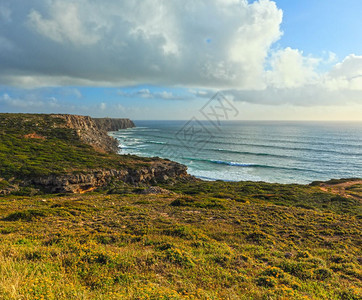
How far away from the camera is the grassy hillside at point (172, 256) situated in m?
5.86

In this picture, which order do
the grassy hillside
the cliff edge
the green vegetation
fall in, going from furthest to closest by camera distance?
the green vegetation
the cliff edge
the grassy hillside

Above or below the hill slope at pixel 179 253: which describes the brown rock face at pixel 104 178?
below

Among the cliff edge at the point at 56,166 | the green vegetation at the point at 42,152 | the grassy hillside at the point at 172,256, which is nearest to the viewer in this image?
the grassy hillside at the point at 172,256

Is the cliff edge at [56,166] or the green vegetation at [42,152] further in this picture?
the green vegetation at [42,152]

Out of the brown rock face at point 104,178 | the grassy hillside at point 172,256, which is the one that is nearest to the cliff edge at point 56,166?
the brown rock face at point 104,178

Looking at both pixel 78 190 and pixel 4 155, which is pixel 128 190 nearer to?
pixel 78 190

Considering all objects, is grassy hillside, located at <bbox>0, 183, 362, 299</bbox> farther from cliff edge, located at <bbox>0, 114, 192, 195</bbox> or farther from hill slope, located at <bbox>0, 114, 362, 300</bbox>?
cliff edge, located at <bbox>0, 114, 192, 195</bbox>

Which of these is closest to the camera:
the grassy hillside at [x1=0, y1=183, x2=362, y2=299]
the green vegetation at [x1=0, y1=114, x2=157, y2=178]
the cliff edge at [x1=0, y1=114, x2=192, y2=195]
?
the grassy hillside at [x1=0, y1=183, x2=362, y2=299]

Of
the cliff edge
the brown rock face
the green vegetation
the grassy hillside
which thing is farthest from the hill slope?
the green vegetation

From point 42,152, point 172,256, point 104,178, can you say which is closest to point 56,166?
point 104,178

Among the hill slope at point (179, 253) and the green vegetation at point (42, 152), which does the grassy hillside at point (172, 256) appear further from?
the green vegetation at point (42, 152)

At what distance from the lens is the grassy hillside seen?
5863 millimetres

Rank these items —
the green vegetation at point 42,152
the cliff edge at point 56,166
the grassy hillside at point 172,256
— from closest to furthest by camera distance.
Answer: the grassy hillside at point 172,256 < the cliff edge at point 56,166 < the green vegetation at point 42,152

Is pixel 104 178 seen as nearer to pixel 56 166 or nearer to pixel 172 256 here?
pixel 56 166
